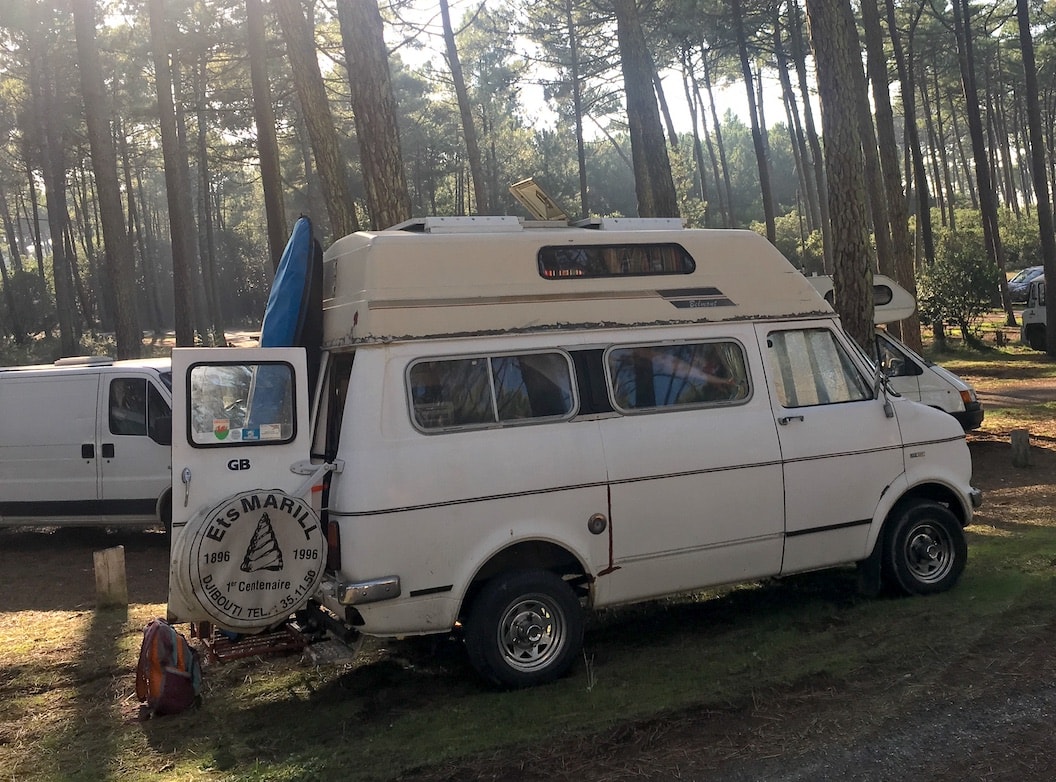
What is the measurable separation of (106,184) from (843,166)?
12795 millimetres

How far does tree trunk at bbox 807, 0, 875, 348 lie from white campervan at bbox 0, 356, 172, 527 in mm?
7798

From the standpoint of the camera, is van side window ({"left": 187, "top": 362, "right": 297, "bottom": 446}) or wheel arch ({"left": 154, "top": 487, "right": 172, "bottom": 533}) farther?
wheel arch ({"left": 154, "top": 487, "right": 172, "bottom": 533})

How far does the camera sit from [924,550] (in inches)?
270

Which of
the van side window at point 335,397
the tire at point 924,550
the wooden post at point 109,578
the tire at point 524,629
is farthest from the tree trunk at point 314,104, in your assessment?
the tire at point 924,550

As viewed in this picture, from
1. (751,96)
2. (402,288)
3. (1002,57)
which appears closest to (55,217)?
(751,96)

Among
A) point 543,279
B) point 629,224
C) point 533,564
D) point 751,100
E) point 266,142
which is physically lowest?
point 533,564

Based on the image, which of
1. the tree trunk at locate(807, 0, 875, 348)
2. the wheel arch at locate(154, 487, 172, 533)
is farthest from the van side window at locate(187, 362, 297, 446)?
the tree trunk at locate(807, 0, 875, 348)

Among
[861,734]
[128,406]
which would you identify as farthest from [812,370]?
[128,406]

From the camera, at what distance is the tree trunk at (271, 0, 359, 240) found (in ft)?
38.3

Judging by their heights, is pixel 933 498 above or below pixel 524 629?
above

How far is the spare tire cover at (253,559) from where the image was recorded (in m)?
4.97

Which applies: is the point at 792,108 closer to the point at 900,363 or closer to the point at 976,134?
the point at 976,134

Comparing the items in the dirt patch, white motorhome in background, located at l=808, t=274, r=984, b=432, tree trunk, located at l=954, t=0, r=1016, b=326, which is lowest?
the dirt patch

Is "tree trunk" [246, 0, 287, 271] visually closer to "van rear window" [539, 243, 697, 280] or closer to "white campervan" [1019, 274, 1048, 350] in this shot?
"van rear window" [539, 243, 697, 280]
